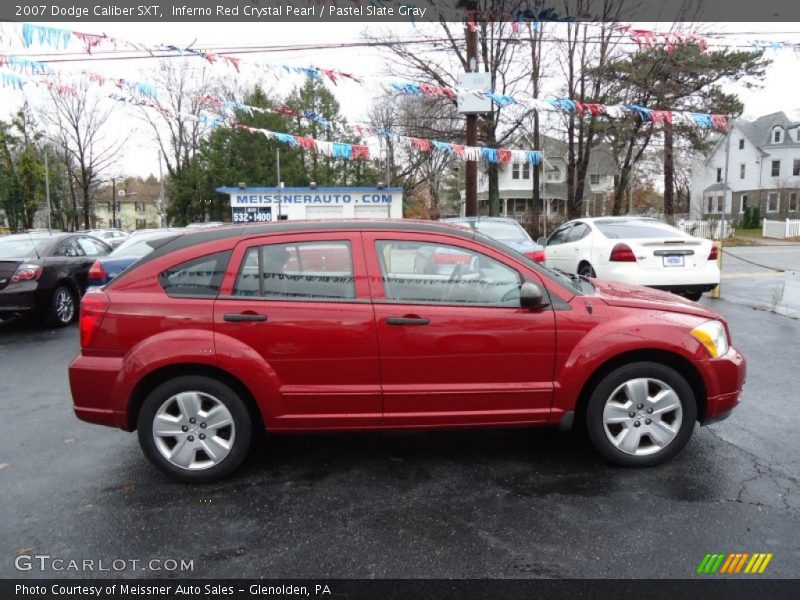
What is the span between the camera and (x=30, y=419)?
460 cm

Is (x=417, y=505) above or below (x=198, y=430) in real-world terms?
below

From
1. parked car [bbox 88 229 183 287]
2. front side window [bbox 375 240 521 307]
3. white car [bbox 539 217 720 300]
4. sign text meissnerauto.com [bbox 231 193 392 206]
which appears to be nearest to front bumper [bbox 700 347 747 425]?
front side window [bbox 375 240 521 307]

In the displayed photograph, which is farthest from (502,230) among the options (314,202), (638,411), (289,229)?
(314,202)

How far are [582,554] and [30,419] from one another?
4.49m

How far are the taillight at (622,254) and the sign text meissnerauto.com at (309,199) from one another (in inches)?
513

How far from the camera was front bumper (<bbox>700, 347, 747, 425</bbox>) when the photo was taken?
346cm

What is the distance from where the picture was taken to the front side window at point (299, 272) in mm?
3398

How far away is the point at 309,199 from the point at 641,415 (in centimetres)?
1845

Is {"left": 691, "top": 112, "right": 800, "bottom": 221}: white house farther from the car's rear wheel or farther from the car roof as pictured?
the car roof

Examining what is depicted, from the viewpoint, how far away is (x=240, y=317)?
3.29 m

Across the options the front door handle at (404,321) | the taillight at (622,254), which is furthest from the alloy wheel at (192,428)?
the taillight at (622,254)

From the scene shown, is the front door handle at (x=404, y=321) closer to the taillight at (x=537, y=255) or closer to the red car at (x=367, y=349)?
the red car at (x=367, y=349)

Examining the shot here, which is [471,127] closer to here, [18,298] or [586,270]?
[586,270]
